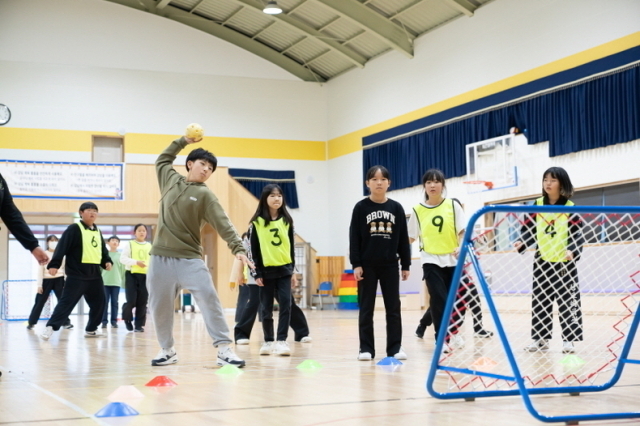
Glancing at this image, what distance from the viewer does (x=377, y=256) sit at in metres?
6.12

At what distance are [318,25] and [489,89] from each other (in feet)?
20.8

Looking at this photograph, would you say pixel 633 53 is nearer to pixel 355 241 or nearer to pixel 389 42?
pixel 389 42

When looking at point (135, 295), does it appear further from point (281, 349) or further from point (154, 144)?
point (154, 144)

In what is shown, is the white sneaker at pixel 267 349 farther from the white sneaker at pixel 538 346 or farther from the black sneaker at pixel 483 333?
the white sneaker at pixel 538 346

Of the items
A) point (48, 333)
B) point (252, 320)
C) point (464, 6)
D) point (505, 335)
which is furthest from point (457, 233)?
point (464, 6)

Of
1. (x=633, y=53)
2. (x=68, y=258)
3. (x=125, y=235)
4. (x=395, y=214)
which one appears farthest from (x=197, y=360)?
(x=125, y=235)

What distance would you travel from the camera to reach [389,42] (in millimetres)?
20594

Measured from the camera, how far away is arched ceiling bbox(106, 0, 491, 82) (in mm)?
20219

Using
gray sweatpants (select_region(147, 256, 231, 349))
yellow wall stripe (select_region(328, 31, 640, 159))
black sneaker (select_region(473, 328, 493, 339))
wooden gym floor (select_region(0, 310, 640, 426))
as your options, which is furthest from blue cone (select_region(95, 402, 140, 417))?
yellow wall stripe (select_region(328, 31, 640, 159))

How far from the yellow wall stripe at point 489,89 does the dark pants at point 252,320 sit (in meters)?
9.35

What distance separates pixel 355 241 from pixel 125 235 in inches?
689

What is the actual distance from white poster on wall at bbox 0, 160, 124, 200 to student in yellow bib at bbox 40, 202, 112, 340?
1105cm

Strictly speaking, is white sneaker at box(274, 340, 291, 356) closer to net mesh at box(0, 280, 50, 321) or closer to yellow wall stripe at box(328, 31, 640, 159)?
yellow wall stripe at box(328, 31, 640, 159)

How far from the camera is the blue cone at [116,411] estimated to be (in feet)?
11.5
